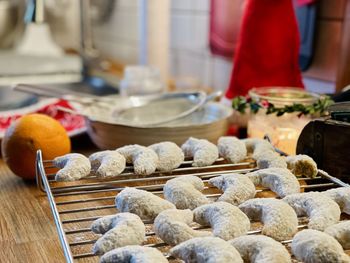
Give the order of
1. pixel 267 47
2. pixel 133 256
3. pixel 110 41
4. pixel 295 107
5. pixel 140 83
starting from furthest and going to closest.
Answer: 1. pixel 110 41
2. pixel 140 83
3. pixel 267 47
4. pixel 295 107
5. pixel 133 256

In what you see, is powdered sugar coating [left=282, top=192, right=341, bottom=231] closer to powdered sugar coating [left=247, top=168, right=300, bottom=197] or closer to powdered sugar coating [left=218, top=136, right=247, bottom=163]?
powdered sugar coating [left=247, top=168, right=300, bottom=197]

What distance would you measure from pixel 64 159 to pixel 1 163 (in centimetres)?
25

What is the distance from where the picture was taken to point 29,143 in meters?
0.67

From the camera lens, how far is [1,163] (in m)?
0.77

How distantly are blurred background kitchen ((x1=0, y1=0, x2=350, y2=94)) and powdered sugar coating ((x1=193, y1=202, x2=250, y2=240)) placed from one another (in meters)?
0.91

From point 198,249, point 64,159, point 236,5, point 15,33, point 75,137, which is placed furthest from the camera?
point 15,33

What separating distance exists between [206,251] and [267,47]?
64 cm

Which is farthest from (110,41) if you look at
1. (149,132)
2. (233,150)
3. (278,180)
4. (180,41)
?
(278,180)

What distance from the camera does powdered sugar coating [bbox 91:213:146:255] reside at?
374mm

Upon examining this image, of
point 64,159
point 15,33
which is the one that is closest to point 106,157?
point 64,159

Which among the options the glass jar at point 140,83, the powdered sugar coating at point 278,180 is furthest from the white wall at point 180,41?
the powdered sugar coating at point 278,180

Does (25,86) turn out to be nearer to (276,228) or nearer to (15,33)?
(276,228)

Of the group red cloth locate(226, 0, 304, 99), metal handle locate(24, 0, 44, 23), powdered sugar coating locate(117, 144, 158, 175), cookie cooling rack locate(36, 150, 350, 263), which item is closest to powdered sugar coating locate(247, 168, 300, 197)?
Result: cookie cooling rack locate(36, 150, 350, 263)

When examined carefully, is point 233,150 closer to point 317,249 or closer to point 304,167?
point 304,167
